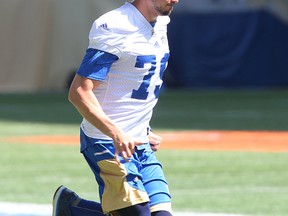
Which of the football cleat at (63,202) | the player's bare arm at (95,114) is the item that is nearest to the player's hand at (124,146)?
the player's bare arm at (95,114)

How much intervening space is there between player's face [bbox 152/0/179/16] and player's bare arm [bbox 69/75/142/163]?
56 cm

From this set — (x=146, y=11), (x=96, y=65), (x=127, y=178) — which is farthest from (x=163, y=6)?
(x=127, y=178)

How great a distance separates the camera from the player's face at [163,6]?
6.64 m

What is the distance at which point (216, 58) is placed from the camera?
33.6 metres

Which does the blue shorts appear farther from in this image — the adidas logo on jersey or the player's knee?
the adidas logo on jersey

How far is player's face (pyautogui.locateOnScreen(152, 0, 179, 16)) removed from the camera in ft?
21.8

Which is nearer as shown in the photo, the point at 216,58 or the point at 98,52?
the point at 98,52

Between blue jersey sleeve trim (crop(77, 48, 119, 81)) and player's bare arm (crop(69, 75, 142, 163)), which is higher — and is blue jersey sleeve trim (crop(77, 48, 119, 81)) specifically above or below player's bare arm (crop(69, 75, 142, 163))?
above

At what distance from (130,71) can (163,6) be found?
425mm

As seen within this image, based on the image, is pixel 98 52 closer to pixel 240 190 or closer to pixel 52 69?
pixel 240 190

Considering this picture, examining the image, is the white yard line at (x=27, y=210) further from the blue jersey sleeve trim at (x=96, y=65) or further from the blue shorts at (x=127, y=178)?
the blue jersey sleeve trim at (x=96, y=65)

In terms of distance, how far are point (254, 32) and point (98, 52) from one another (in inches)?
1067

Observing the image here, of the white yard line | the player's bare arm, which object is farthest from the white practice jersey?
the white yard line

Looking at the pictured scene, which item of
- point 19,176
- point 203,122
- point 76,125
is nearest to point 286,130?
point 203,122
